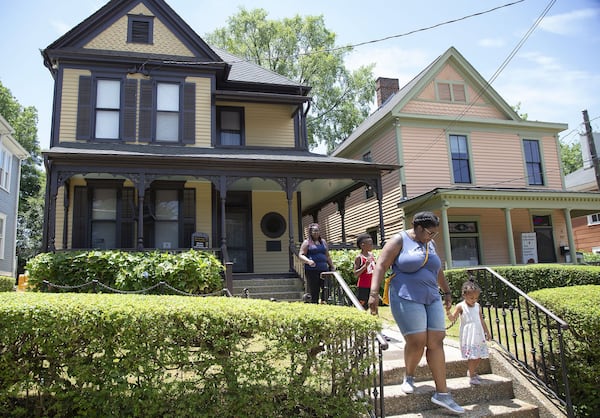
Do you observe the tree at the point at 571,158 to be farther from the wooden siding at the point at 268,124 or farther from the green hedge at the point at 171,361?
the green hedge at the point at 171,361

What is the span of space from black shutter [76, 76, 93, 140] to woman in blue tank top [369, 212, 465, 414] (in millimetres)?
11385

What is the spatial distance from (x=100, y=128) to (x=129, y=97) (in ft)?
4.08

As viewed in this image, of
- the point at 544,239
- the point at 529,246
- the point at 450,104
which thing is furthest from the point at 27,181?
the point at 544,239

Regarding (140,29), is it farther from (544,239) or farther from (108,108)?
(544,239)

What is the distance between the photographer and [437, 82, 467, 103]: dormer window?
19.2m

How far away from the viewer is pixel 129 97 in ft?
45.1

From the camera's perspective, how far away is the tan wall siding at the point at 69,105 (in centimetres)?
1315

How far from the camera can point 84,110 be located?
1331 centimetres

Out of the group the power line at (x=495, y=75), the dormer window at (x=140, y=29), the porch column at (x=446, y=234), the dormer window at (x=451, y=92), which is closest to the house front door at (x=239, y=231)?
the dormer window at (x=140, y=29)

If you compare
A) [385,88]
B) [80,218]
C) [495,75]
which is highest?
[385,88]

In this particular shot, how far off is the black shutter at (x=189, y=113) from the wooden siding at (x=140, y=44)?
3.75 ft

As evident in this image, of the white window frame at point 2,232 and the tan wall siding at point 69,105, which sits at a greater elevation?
the tan wall siding at point 69,105

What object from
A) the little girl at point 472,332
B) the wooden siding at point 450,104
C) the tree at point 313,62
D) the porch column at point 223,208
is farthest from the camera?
the tree at point 313,62

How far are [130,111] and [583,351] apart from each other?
41.4 feet
